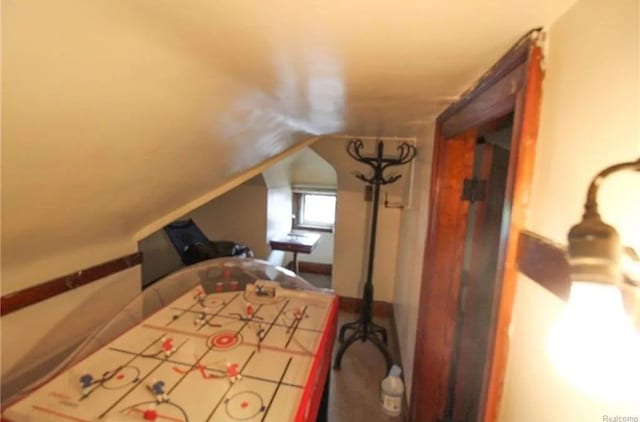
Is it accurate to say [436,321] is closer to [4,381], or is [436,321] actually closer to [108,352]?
[108,352]

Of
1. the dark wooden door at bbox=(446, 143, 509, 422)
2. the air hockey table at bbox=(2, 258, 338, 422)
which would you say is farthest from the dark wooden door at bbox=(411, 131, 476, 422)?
the air hockey table at bbox=(2, 258, 338, 422)

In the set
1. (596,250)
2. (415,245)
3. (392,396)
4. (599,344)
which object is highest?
(596,250)

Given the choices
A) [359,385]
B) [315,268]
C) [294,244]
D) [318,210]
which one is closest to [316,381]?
[359,385]

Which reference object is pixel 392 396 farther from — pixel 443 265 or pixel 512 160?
pixel 512 160

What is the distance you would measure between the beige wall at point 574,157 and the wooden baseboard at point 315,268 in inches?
158

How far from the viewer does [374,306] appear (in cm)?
347

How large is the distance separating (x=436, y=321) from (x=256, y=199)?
2.75m

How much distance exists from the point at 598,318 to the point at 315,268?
14.6ft

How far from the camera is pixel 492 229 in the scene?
1.68 metres

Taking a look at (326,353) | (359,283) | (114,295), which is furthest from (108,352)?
(359,283)

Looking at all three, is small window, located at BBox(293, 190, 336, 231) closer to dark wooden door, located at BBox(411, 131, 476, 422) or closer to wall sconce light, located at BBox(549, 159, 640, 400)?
dark wooden door, located at BBox(411, 131, 476, 422)

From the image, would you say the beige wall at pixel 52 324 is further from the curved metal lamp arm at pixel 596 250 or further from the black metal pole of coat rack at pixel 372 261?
the curved metal lamp arm at pixel 596 250

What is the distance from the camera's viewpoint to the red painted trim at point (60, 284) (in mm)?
1283

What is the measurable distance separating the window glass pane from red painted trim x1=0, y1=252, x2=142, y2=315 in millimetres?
3042
